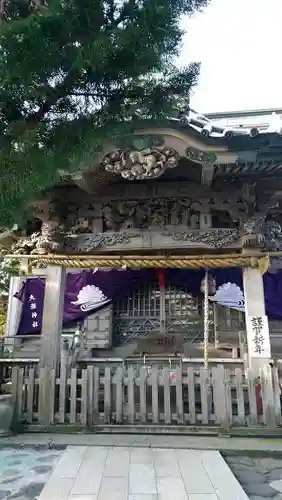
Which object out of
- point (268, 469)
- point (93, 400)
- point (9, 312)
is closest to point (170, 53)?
point (268, 469)

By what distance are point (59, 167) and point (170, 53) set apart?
116 cm

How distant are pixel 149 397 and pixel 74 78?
199 inches

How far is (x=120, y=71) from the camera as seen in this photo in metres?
2.86

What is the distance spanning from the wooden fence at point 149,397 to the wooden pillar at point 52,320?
1.47 ft

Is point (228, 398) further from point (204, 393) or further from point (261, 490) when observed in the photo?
point (261, 490)

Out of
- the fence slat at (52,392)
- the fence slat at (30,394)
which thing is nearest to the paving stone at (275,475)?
the fence slat at (52,392)

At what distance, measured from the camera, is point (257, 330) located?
6508mm

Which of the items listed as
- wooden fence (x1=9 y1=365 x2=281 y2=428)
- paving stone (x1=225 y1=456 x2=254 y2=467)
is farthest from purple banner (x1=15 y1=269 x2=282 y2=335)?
paving stone (x1=225 y1=456 x2=254 y2=467)

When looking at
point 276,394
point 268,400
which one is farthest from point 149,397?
point 276,394

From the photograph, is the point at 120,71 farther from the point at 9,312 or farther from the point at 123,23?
the point at 9,312

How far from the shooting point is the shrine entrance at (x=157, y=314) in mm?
9141

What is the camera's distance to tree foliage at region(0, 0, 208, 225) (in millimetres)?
2539

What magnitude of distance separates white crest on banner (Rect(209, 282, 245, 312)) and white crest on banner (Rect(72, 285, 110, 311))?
248cm

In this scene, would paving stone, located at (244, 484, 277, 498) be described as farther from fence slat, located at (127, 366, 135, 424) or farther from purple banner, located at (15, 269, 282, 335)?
purple banner, located at (15, 269, 282, 335)
